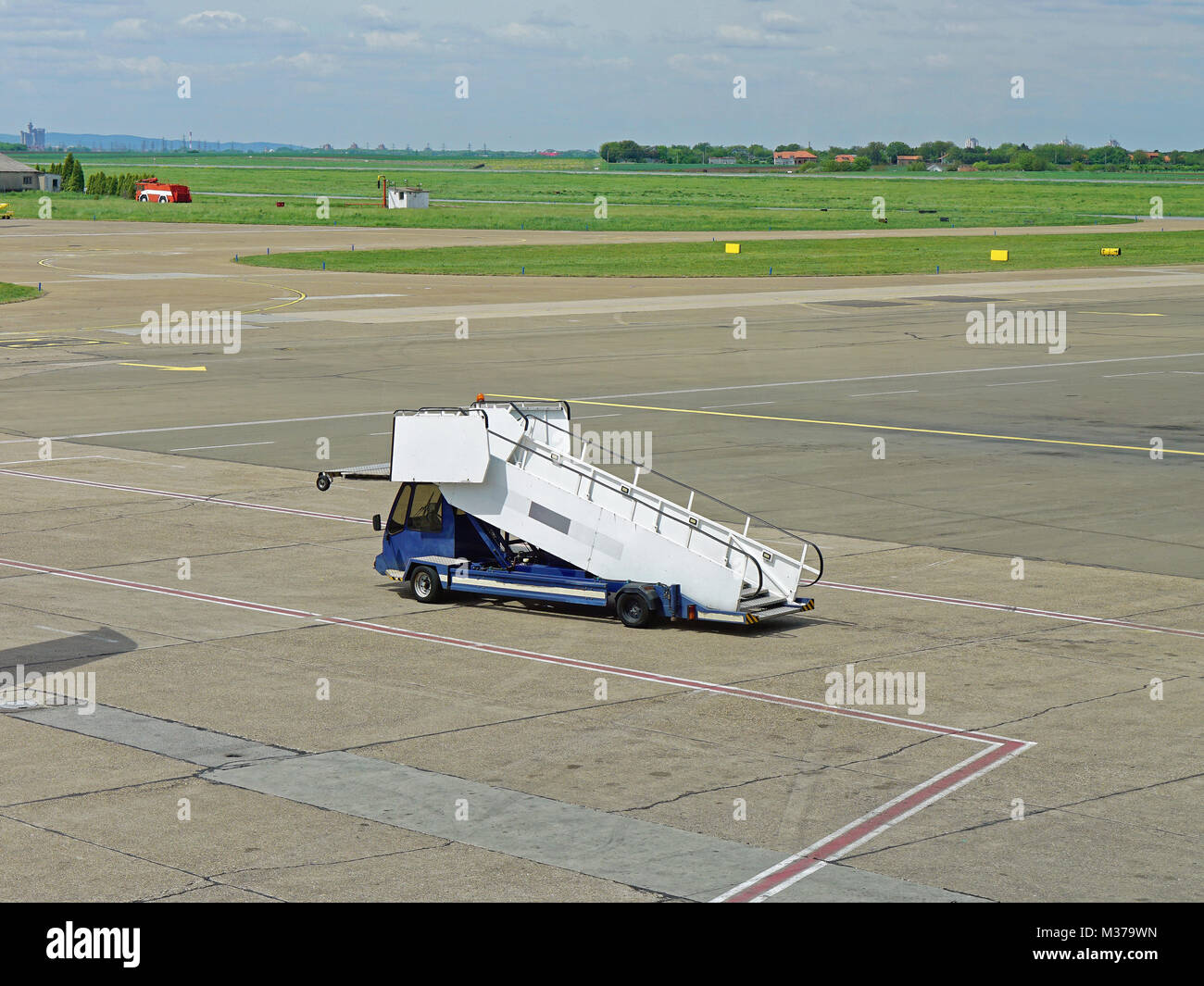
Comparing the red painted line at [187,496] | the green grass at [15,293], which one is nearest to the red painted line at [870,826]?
the red painted line at [187,496]

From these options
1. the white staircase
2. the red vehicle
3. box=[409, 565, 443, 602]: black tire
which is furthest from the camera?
the red vehicle

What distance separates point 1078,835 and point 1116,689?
463 centimetres

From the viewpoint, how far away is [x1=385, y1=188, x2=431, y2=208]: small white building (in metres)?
155

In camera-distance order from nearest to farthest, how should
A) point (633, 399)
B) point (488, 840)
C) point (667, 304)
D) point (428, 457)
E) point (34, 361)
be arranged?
1. point (488, 840)
2. point (428, 457)
3. point (633, 399)
4. point (34, 361)
5. point (667, 304)

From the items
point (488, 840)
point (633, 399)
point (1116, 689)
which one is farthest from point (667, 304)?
point (488, 840)

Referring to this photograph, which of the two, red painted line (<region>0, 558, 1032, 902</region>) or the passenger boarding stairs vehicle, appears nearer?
red painted line (<region>0, 558, 1032, 902</region>)

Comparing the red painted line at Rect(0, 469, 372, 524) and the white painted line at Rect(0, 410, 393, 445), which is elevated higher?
the white painted line at Rect(0, 410, 393, 445)

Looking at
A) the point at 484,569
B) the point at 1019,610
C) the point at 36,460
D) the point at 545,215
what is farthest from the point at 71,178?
the point at 1019,610

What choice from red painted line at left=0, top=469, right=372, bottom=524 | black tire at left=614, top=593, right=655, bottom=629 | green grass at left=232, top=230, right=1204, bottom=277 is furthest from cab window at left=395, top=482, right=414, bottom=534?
green grass at left=232, top=230, right=1204, bottom=277

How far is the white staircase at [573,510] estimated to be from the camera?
19734 millimetres

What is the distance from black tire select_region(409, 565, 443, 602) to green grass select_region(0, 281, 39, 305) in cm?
5566

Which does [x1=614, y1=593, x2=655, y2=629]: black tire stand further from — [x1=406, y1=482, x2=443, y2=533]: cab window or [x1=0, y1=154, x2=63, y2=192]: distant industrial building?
[x1=0, y1=154, x2=63, y2=192]: distant industrial building
